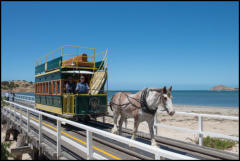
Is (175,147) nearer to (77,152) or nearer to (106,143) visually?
(106,143)

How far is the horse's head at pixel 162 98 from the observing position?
5.68 metres

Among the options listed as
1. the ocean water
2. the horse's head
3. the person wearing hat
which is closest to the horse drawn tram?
the person wearing hat

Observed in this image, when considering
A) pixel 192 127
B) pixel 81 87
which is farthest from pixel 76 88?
pixel 192 127

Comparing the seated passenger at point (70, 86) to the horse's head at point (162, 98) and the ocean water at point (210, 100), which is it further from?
the ocean water at point (210, 100)

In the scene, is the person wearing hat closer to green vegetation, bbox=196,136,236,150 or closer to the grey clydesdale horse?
the grey clydesdale horse

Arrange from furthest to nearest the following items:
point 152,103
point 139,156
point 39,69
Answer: point 39,69
point 152,103
point 139,156

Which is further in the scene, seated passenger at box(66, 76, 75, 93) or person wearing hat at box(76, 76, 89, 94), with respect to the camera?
seated passenger at box(66, 76, 75, 93)

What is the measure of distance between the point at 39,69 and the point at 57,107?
5377 millimetres

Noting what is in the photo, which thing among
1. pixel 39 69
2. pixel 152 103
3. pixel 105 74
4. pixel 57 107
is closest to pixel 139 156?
pixel 152 103

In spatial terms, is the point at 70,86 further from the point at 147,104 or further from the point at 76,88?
the point at 147,104

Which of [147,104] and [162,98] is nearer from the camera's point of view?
[162,98]

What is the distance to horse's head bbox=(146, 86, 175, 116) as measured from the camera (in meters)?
5.68

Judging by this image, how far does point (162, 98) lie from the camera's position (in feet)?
19.3

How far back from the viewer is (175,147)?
6.70 meters
